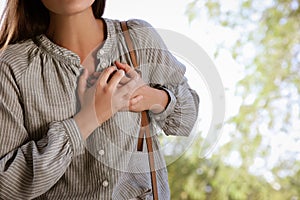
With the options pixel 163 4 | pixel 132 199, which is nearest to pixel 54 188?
pixel 132 199

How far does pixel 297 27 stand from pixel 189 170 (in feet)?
2.02

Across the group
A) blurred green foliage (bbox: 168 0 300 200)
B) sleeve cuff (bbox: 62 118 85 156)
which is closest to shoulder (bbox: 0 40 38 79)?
sleeve cuff (bbox: 62 118 85 156)

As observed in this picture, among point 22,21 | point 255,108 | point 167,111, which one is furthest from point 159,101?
point 255,108

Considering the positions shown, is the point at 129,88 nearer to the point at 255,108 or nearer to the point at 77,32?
the point at 77,32

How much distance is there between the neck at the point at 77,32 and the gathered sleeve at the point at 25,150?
103 mm

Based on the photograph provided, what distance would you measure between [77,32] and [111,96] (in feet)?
0.41

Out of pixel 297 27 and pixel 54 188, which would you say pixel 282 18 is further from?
pixel 54 188

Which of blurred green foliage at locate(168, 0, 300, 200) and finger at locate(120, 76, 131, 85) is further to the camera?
blurred green foliage at locate(168, 0, 300, 200)

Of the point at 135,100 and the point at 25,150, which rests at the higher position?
the point at 135,100

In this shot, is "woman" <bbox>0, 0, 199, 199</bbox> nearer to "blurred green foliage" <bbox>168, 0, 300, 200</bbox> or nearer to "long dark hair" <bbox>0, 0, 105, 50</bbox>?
"long dark hair" <bbox>0, 0, 105, 50</bbox>

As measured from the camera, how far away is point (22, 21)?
100 centimetres

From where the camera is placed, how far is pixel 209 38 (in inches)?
83.6

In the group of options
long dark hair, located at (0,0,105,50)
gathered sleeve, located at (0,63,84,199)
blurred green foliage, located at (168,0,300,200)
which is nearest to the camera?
gathered sleeve, located at (0,63,84,199)

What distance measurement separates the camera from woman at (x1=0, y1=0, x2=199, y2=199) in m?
0.91
